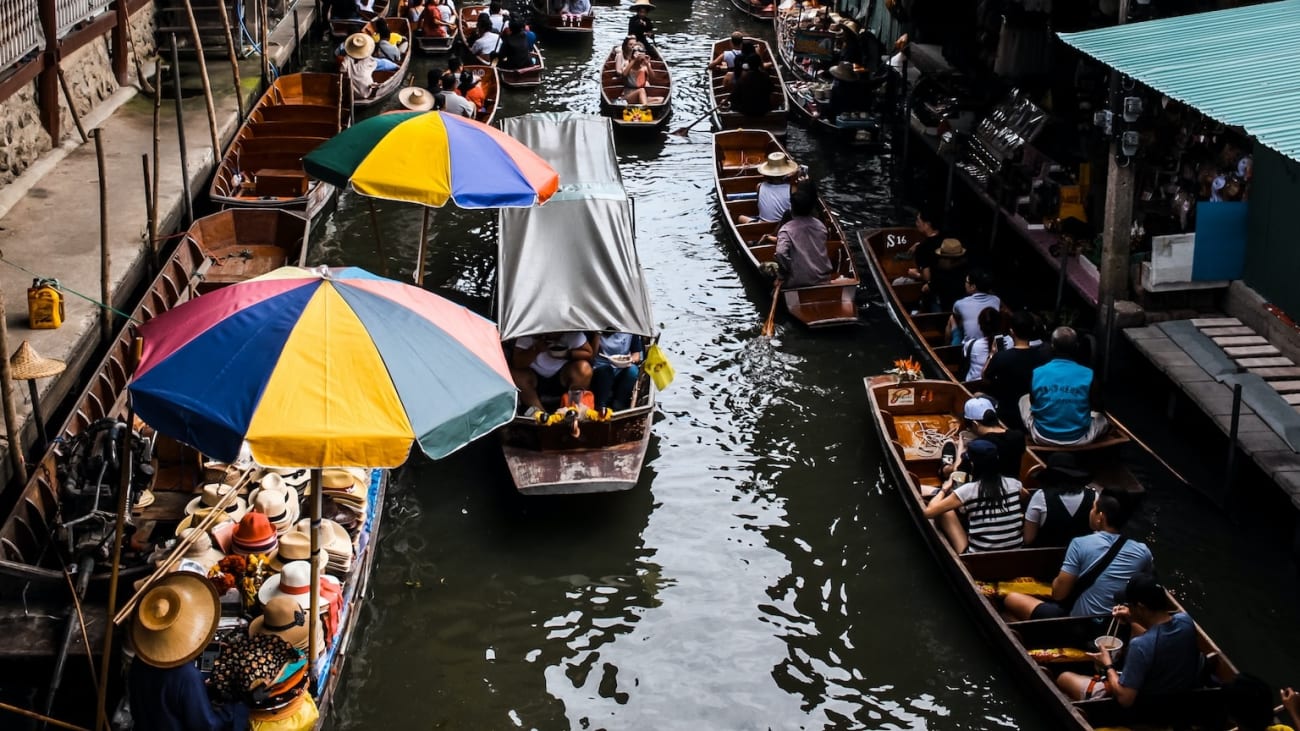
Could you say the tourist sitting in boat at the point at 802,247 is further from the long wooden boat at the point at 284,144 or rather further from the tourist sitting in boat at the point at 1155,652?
the tourist sitting in boat at the point at 1155,652

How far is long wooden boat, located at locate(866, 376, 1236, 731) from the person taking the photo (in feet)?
25.3

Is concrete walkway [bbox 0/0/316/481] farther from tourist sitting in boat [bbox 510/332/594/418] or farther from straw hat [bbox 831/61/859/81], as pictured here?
straw hat [bbox 831/61/859/81]

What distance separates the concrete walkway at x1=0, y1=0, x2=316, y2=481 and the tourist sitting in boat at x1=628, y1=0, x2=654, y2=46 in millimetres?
7025

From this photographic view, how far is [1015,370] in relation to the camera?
11070 mm

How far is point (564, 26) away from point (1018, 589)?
18.8 meters

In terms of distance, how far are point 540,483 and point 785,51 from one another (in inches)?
610

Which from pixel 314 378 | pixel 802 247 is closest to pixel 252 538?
pixel 314 378

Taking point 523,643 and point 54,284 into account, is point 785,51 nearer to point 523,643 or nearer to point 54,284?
point 54,284

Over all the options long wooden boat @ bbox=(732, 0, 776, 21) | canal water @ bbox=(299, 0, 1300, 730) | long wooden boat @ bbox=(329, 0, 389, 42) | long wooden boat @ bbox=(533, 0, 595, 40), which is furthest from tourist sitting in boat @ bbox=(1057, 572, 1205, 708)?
long wooden boat @ bbox=(732, 0, 776, 21)

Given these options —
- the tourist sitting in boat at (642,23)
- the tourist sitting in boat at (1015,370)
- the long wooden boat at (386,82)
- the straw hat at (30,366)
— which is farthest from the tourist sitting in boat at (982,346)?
the tourist sitting in boat at (642,23)

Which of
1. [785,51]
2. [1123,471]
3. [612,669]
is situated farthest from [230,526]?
[785,51]

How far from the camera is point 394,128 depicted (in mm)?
11180

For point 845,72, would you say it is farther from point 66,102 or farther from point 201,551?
point 201,551

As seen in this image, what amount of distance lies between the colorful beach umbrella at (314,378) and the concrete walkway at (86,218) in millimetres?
3113
